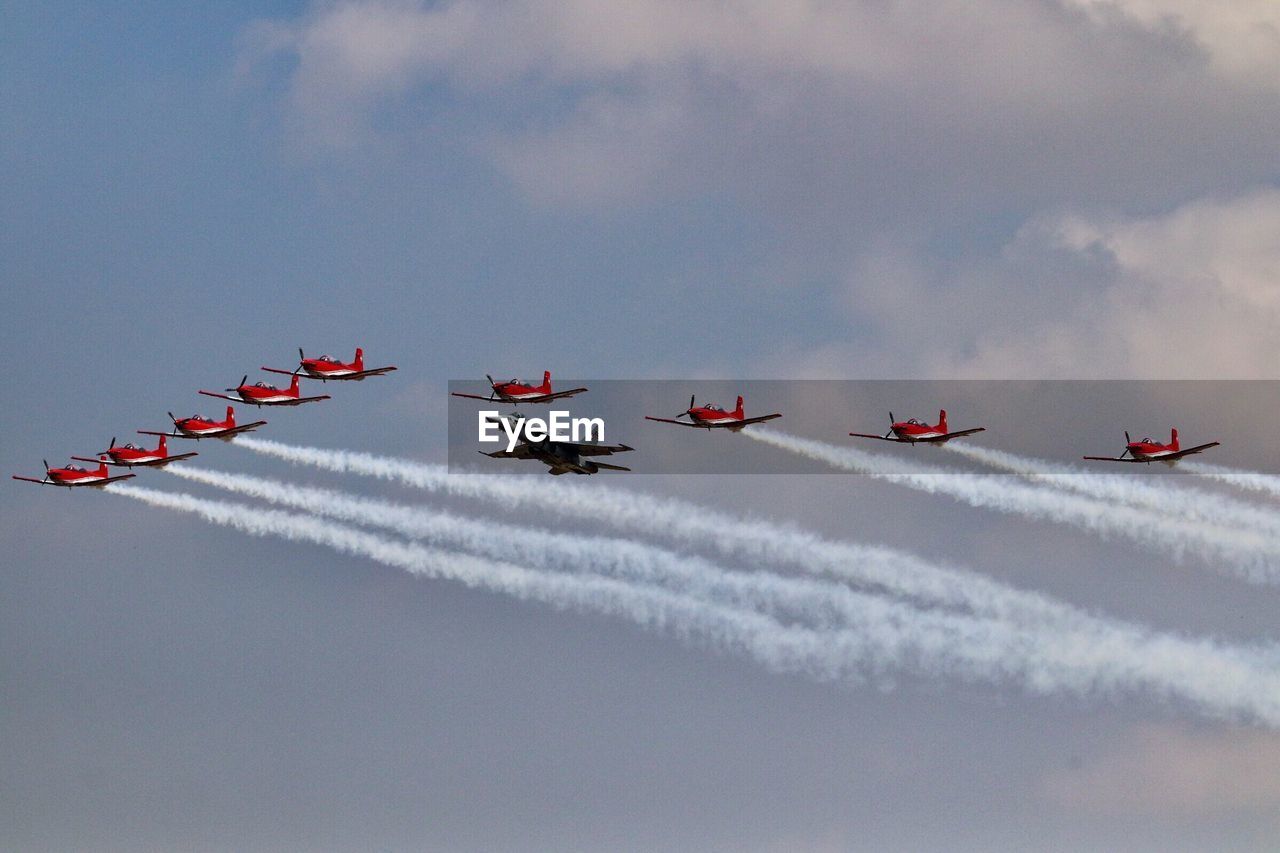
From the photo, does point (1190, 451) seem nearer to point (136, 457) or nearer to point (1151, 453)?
point (1151, 453)

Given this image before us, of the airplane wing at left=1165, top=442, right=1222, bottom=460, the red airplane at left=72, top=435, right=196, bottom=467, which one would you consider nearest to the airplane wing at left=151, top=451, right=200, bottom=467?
the red airplane at left=72, top=435, right=196, bottom=467

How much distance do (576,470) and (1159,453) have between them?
3050 centimetres

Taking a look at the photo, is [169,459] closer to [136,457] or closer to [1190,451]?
[136,457]

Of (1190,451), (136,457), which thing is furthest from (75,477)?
(1190,451)

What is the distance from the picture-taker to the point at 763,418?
112 meters

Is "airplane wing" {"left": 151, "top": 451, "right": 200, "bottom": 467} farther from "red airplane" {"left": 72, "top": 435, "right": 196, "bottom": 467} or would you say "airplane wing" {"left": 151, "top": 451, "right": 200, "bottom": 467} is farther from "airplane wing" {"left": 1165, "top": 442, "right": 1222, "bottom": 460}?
"airplane wing" {"left": 1165, "top": 442, "right": 1222, "bottom": 460}

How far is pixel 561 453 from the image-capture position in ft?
362

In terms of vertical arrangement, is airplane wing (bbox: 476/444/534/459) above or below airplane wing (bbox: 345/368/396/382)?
below

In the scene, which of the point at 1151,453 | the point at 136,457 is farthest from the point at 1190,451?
the point at 136,457

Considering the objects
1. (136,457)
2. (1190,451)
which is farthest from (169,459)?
(1190,451)

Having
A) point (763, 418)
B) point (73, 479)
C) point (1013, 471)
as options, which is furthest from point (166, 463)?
point (1013, 471)

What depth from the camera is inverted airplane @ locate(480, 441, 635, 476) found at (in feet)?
362

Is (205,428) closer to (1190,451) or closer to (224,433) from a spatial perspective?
(224,433)

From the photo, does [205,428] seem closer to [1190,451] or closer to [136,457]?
[136,457]
